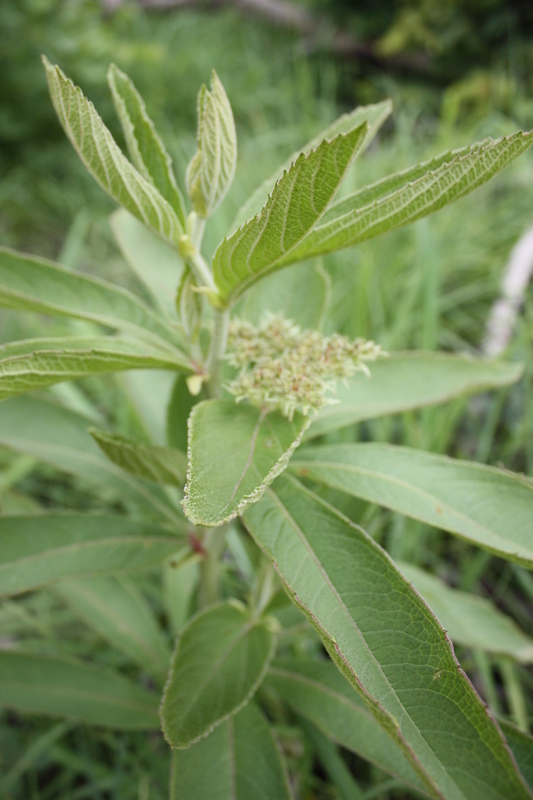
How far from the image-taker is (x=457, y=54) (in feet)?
15.4

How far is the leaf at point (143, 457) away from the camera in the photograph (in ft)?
2.20

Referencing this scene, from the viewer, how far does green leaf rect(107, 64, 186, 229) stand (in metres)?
0.69

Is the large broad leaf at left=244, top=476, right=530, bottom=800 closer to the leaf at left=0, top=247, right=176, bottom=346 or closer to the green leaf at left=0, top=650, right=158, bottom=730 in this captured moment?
the leaf at left=0, top=247, right=176, bottom=346

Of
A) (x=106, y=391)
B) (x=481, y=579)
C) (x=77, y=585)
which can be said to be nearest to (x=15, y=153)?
(x=106, y=391)

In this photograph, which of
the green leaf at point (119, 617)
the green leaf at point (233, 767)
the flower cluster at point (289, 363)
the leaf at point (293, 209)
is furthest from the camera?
the green leaf at point (119, 617)

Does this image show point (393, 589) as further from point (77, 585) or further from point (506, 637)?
point (77, 585)

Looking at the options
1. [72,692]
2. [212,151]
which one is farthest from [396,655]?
[72,692]

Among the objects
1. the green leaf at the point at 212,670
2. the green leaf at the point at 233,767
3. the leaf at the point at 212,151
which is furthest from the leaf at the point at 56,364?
the green leaf at the point at 233,767

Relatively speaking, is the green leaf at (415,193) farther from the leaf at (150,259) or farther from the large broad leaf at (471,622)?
the large broad leaf at (471,622)

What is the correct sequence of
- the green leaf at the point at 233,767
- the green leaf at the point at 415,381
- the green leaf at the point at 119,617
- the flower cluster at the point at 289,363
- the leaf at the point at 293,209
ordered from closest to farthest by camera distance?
the leaf at the point at 293,209
the flower cluster at the point at 289,363
the green leaf at the point at 233,767
the green leaf at the point at 415,381
the green leaf at the point at 119,617

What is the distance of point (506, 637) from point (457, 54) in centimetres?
504

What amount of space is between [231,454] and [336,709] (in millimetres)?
550

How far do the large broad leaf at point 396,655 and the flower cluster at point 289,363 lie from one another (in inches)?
6.2

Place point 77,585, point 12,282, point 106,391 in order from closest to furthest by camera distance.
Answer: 1. point 12,282
2. point 77,585
3. point 106,391
